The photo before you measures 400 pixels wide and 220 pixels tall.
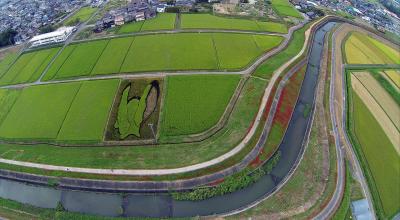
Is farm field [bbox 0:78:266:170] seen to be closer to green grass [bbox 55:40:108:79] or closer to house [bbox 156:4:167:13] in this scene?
green grass [bbox 55:40:108:79]

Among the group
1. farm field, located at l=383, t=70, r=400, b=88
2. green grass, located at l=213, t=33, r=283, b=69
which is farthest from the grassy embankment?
green grass, located at l=213, t=33, r=283, b=69

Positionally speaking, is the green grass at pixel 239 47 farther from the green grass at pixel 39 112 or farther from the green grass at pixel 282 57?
the green grass at pixel 39 112

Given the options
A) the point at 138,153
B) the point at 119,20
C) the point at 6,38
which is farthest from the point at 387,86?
the point at 6,38

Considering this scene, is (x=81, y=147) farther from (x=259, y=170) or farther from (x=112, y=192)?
(x=259, y=170)

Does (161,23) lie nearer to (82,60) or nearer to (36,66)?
(82,60)

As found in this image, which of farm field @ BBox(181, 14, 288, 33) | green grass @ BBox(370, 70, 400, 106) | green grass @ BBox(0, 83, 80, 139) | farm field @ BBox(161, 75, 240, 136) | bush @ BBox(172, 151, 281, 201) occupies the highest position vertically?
farm field @ BBox(181, 14, 288, 33)

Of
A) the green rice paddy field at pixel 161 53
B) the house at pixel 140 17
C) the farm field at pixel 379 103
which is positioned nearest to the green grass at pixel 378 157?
the farm field at pixel 379 103
